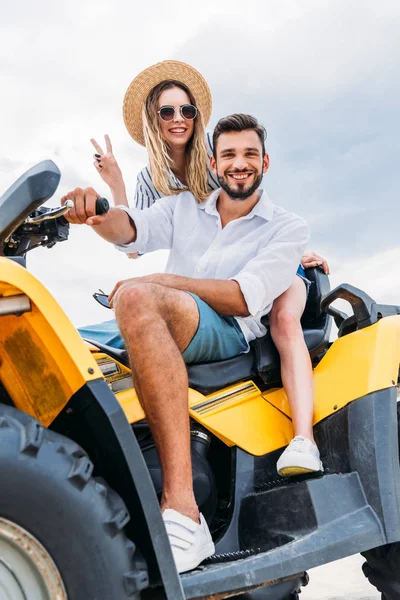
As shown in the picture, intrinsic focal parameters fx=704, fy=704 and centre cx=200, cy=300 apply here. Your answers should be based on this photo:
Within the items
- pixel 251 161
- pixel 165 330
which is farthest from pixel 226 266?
pixel 165 330

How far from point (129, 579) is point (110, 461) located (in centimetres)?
32

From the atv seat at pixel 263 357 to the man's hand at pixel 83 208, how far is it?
1.76 feet

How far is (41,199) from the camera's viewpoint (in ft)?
6.07

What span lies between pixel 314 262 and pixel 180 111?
4.31ft

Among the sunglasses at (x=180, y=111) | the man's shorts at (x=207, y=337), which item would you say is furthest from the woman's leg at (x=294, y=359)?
the sunglasses at (x=180, y=111)

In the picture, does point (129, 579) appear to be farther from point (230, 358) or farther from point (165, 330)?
point (230, 358)

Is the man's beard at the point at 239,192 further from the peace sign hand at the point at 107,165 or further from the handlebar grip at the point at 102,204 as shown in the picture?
the handlebar grip at the point at 102,204

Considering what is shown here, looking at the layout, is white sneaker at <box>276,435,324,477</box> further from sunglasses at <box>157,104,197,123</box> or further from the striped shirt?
sunglasses at <box>157,104,197,123</box>

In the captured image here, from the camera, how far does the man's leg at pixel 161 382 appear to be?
2.31 metres

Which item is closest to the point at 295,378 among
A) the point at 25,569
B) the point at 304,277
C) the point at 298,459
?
the point at 298,459

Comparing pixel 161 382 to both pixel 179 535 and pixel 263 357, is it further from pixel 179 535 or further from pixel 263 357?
pixel 263 357

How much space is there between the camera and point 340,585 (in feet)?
15.6

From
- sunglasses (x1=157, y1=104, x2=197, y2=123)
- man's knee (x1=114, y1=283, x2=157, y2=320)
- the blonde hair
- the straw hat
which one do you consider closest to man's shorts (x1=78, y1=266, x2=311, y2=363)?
man's knee (x1=114, y1=283, x2=157, y2=320)

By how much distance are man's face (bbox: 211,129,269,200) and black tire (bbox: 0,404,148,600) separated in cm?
168
